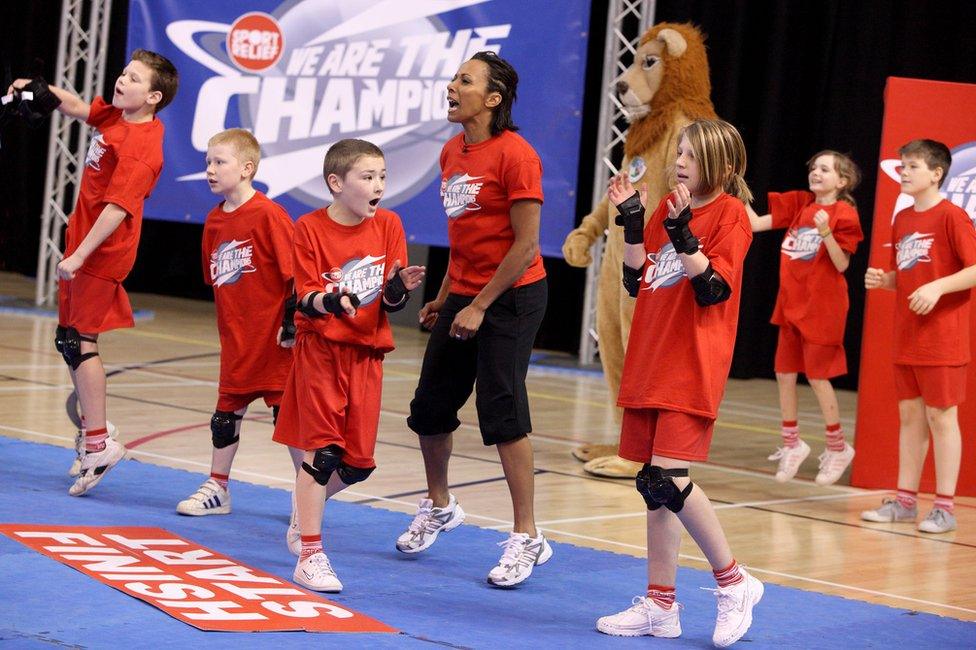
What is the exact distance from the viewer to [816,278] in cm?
668

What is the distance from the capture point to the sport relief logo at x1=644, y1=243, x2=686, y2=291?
379 cm

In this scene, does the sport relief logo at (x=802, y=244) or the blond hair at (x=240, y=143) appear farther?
the sport relief logo at (x=802, y=244)

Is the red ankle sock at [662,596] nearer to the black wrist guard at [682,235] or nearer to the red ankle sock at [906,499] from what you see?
the black wrist guard at [682,235]

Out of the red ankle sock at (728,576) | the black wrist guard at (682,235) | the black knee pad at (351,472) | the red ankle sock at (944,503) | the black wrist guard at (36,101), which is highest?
the black wrist guard at (36,101)

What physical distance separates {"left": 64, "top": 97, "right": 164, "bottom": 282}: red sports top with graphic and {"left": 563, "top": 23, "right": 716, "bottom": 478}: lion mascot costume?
1984mm

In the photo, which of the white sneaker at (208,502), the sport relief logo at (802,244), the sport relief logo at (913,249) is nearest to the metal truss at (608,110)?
the sport relief logo at (802,244)

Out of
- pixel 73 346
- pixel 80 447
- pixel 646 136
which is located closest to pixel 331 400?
pixel 73 346

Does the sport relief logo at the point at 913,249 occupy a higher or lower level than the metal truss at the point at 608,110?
lower

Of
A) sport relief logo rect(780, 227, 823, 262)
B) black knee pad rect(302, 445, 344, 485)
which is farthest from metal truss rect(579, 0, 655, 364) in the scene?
black knee pad rect(302, 445, 344, 485)

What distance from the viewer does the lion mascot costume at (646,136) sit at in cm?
628

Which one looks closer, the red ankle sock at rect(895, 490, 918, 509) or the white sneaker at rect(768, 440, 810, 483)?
the red ankle sock at rect(895, 490, 918, 509)

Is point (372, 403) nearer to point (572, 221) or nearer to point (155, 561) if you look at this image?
point (155, 561)

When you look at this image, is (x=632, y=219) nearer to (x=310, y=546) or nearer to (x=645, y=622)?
(x=645, y=622)

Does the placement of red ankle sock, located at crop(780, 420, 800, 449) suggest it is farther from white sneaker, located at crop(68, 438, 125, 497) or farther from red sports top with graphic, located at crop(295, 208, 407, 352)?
white sneaker, located at crop(68, 438, 125, 497)
